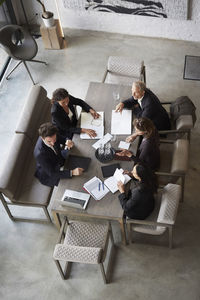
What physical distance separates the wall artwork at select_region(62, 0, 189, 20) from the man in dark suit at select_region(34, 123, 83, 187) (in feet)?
10.7

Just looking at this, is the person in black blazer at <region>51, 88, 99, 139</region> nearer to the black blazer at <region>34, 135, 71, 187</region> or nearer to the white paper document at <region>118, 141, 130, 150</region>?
the black blazer at <region>34, 135, 71, 187</region>

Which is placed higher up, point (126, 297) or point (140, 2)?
point (140, 2)

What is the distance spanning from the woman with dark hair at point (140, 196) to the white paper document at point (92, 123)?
0.86 m

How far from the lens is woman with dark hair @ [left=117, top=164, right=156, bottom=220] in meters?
3.93

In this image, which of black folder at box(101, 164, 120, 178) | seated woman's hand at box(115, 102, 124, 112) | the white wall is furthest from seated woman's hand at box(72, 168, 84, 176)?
the white wall

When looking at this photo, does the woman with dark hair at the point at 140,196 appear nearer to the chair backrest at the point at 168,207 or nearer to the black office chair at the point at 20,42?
the chair backrest at the point at 168,207

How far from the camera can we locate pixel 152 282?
4402mm

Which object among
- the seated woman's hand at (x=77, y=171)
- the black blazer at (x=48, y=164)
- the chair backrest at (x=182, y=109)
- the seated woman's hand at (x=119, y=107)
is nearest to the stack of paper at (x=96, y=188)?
the seated woman's hand at (x=77, y=171)

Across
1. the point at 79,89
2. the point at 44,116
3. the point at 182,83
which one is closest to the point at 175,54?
the point at 182,83

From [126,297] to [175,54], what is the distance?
4331 mm

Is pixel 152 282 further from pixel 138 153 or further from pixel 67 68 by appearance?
pixel 67 68

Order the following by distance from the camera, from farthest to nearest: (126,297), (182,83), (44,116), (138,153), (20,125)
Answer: (182,83)
(44,116)
(20,125)
(138,153)
(126,297)

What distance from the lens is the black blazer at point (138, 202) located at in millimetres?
3961

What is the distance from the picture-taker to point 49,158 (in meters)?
4.51
